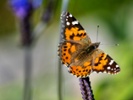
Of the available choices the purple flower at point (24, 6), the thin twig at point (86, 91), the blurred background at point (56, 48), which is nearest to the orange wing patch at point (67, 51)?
the thin twig at point (86, 91)

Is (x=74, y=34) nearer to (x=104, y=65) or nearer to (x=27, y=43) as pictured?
(x=104, y=65)

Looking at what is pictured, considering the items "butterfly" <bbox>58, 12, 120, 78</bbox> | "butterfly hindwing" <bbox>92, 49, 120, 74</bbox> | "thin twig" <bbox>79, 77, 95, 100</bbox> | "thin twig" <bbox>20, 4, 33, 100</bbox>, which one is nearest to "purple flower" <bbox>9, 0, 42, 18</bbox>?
"thin twig" <bbox>20, 4, 33, 100</bbox>

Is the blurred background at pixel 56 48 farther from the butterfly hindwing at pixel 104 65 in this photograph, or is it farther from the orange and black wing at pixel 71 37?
the butterfly hindwing at pixel 104 65

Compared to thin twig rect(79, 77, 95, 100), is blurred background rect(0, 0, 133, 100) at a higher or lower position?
higher

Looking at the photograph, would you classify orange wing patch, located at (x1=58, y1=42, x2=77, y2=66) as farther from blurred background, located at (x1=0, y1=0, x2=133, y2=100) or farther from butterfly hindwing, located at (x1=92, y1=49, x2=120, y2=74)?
blurred background, located at (x1=0, y1=0, x2=133, y2=100)

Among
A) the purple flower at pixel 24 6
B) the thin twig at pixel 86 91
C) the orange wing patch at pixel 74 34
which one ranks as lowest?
the thin twig at pixel 86 91

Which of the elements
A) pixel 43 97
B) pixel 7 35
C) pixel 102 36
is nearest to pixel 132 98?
pixel 43 97

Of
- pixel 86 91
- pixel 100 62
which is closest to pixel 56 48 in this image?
pixel 100 62
